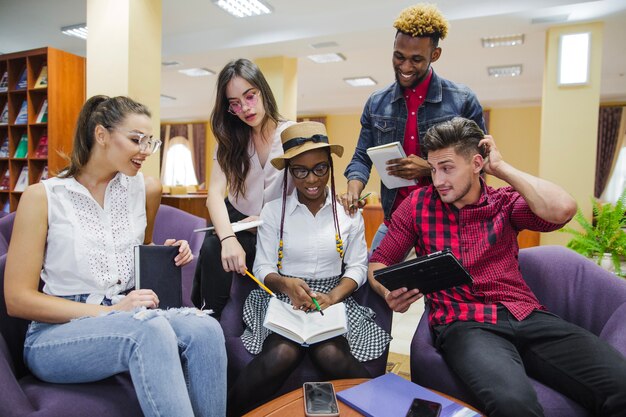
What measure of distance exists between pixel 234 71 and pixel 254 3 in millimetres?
3975

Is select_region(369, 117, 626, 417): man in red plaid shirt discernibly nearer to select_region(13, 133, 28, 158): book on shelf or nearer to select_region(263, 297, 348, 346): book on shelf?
select_region(263, 297, 348, 346): book on shelf

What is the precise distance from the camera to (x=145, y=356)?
1286 mm

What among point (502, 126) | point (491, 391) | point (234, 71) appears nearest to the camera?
point (491, 391)

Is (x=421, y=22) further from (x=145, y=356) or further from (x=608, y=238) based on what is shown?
(x=608, y=238)

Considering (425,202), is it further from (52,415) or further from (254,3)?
(254,3)

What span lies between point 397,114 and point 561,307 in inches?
43.3

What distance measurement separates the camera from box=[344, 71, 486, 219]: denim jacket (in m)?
2.07

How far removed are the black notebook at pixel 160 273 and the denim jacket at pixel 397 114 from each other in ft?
3.08

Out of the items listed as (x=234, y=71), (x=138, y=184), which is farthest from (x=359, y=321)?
(x=234, y=71)

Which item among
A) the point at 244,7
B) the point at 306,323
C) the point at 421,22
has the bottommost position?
the point at 306,323

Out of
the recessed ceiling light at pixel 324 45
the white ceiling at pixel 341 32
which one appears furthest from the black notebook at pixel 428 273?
the recessed ceiling light at pixel 324 45

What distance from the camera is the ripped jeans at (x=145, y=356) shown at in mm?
1269

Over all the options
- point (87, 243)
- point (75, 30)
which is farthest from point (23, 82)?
point (87, 243)

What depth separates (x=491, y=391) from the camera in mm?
1327
